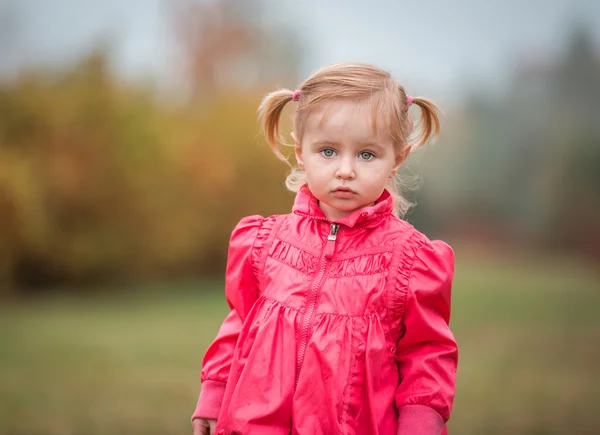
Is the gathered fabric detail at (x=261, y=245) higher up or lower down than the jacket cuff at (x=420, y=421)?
higher up

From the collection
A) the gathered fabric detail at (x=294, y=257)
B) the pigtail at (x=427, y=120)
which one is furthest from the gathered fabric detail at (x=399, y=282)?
the pigtail at (x=427, y=120)

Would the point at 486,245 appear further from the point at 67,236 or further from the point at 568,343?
the point at 67,236

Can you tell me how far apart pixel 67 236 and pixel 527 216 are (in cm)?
465

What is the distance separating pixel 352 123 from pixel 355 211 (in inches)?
9.4

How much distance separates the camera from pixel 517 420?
443 cm

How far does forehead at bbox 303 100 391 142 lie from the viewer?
188cm

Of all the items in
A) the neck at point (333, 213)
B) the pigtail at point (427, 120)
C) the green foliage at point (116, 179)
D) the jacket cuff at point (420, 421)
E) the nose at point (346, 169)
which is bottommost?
the green foliage at point (116, 179)

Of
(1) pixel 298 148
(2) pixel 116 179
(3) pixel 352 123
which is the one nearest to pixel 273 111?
(1) pixel 298 148

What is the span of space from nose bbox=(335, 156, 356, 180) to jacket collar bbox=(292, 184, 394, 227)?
10cm

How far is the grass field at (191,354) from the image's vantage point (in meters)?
4.41

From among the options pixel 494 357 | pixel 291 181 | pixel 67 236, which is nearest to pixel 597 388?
pixel 494 357

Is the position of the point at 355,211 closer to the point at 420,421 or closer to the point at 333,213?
the point at 333,213

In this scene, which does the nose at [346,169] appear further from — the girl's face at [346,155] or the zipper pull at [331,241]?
the zipper pull at [331,241]

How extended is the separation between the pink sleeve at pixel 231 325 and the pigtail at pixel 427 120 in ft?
1.77
